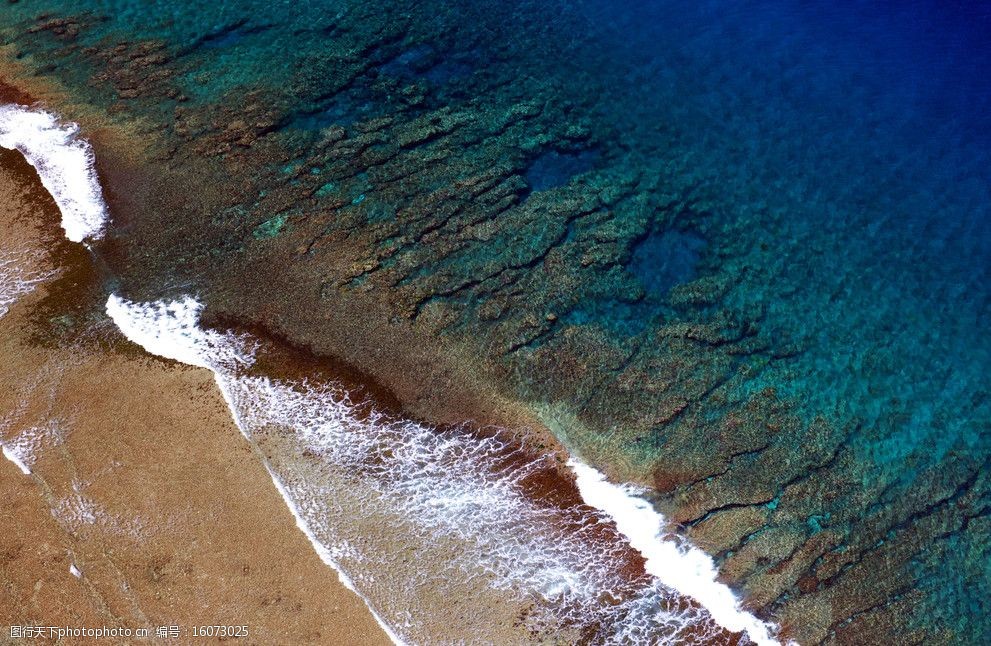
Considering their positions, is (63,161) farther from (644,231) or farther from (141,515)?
(644,231)

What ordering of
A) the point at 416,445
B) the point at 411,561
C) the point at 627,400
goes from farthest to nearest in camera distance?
1. the point at 627,400
2. the point at 416,445
3. the point at 411,561

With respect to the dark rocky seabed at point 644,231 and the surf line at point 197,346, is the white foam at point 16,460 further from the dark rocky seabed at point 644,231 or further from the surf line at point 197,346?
the dark rocky seabed at point 644,231

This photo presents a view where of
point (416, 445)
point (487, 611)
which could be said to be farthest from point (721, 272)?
point (487, 611)

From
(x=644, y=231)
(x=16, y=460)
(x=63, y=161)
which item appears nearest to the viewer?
(x=16, y=460)

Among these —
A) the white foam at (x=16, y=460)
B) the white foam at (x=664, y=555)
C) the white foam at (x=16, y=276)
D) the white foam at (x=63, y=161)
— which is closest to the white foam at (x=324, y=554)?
the white foam at (x=16, y=460)

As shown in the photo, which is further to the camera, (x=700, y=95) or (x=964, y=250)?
(x=700, y=95)

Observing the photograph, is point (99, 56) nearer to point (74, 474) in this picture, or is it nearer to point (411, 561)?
point (74, 474)

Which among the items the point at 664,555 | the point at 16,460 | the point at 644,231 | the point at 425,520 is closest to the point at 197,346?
the point at 16,460
